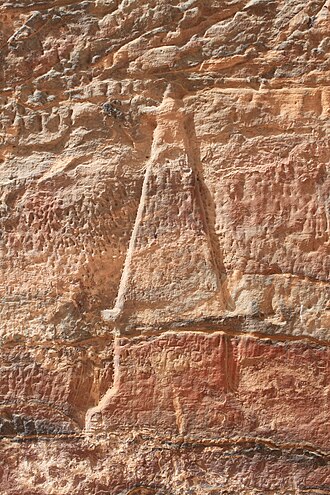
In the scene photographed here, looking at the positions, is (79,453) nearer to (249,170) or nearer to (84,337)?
(84,337)

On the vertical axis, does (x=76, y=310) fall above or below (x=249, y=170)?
below

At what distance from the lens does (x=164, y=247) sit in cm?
263

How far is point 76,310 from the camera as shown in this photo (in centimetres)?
271

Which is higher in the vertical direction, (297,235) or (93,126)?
(93,126)

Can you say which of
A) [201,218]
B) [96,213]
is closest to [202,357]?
[201,218]

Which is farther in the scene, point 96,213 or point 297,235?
point 96,213

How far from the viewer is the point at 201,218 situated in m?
2.62

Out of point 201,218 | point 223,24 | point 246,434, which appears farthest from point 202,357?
point 223,24

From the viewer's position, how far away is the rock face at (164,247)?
254 cm

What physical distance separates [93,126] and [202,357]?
96 cm

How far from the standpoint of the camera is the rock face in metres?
2.54

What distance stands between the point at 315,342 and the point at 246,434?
41cm

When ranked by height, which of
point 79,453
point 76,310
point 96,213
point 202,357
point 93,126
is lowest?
point 79,453

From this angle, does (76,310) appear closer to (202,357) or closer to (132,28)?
(202,357)
